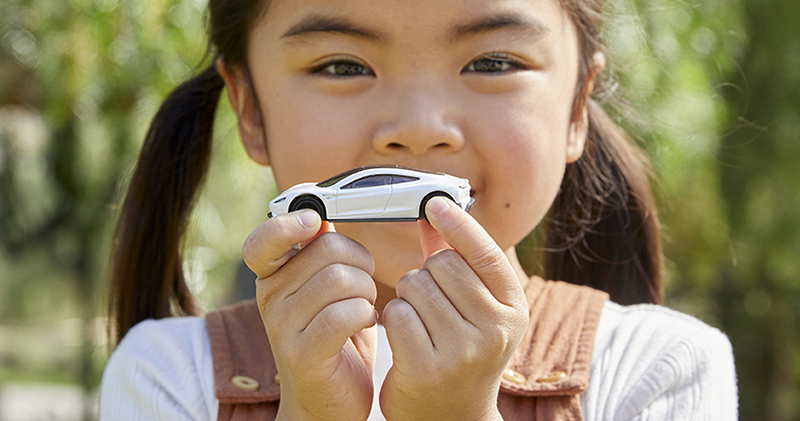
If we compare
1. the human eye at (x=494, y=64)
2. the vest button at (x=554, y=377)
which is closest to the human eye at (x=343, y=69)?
the human eye at (x=494, y=64)

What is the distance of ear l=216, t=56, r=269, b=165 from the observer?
1861mm

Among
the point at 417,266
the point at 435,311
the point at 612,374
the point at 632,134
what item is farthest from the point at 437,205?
the point at 632,134

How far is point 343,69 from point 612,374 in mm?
956

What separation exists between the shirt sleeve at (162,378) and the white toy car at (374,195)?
749 millimetres

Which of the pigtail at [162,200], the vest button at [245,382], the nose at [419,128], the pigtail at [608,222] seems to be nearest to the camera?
the nose at [419,128]

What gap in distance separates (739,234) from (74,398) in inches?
284

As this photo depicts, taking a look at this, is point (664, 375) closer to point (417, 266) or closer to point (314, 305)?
point (417, 266)

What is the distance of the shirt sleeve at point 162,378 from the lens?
170cm

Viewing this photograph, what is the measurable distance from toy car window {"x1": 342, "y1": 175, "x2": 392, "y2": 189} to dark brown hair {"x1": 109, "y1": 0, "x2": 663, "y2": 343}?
0.97m

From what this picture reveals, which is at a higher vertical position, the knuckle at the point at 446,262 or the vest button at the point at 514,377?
the knuckle at the point at 446,262

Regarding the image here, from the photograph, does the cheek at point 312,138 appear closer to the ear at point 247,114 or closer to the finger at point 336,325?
the ear at point 247,114

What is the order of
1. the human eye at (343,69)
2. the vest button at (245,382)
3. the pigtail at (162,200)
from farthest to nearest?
1. the pigtail at (162,200)
2. the vest button at (245,382)
3. the human eye at (343,69)

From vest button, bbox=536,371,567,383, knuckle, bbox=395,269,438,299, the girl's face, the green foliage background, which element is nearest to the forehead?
the girl's face

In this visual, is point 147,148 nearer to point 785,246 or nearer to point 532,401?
point 532,401
